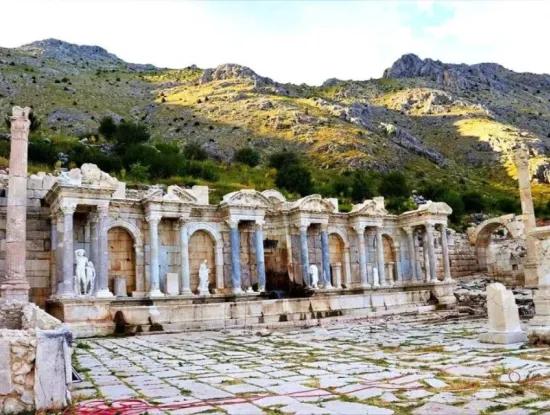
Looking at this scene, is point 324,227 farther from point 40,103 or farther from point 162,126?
point 40,103

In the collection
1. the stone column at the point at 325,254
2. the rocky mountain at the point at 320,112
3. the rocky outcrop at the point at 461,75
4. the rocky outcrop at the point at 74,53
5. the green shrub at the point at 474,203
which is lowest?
the stone column at the point at 325,254

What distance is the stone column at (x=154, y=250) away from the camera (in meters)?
20.2

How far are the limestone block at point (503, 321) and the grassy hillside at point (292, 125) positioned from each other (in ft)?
69.7

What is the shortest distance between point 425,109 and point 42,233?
78.2 metres

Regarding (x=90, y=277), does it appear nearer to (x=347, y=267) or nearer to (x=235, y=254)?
(x=235, y=254)

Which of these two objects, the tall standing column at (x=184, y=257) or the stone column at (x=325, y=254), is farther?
the stone column at (x=325, y=254)

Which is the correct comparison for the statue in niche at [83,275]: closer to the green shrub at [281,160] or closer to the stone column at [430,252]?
the stone column at [430,252]

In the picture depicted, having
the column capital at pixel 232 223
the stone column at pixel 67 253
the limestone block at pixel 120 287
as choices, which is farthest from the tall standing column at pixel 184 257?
the stone column at pixel 67 253

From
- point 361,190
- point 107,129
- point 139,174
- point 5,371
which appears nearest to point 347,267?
point 139,174

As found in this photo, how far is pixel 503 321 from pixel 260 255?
1315 cm

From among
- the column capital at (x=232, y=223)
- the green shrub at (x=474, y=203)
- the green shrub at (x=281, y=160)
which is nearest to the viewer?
the column capital at (x=232, y=223)

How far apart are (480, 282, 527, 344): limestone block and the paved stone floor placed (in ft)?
1.48

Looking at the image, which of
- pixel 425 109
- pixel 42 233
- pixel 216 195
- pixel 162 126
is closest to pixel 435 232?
pixel 216 195

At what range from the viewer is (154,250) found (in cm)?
2036
